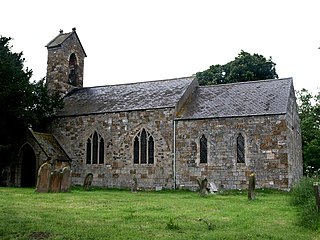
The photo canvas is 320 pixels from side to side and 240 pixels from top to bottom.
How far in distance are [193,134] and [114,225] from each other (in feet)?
55.9

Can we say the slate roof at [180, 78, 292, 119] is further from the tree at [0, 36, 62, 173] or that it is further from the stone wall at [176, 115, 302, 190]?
the tree at [0, 36, 62, 173]

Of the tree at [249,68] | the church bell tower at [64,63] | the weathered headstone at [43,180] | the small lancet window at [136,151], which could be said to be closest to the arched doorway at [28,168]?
the small lancet window at [136,151]

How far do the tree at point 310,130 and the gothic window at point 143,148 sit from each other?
14.6 meters

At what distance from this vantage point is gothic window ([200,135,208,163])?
85.8ft

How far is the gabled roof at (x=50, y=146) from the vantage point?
27.8 metres

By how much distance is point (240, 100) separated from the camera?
89.9 ft

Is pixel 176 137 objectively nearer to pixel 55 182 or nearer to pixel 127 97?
pixel 127 97

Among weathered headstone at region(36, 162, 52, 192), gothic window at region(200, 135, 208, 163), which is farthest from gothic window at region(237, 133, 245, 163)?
weathered headstone at region(36, 162, 52, 192)

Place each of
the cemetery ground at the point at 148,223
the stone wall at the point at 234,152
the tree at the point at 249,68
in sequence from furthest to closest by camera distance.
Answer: the tree at the point at 249,68 → the stone wall at the point at 234,152 → the cemetery ground at the point at 148,223

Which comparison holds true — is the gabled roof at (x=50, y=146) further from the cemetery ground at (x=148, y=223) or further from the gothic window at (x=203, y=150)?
the cemetery ground at (x=148, y=223)

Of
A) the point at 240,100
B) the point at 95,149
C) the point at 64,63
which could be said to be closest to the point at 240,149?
the point at 240,100

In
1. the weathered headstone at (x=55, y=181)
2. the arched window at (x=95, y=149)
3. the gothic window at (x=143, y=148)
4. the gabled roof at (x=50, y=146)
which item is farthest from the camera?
the arched window at (x=95, y=149)

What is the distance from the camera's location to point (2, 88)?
26.0 m

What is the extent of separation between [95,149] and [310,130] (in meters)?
21.7
